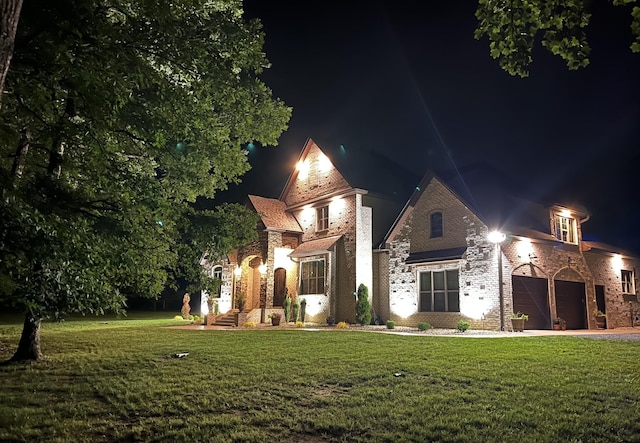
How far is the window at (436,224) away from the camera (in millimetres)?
20031

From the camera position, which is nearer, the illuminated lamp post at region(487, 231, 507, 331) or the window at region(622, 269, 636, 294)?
the illuminated lamp post at region(487, 231, 507, 331)

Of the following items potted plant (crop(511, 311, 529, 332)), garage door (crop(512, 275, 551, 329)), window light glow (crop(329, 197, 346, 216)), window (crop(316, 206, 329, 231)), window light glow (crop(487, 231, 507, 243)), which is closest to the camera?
potted plant (crop(511, 311, 529, 332))

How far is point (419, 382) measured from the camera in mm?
7176

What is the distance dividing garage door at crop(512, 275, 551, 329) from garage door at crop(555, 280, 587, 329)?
3.58ft

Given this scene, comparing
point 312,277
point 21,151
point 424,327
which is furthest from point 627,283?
point 21,151

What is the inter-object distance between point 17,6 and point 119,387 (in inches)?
223

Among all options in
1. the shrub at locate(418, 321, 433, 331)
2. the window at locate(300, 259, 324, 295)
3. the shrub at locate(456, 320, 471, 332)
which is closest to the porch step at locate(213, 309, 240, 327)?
the window at locate(300, 259, 324, 295)

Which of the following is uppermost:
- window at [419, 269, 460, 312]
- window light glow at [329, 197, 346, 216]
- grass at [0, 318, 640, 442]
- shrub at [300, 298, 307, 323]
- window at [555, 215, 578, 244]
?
window light glow at [329, 197, 346, 216]

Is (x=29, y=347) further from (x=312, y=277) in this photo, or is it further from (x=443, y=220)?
(x=443, y=220)

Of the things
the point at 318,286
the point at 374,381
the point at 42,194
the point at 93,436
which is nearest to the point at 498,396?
the point at 374,381

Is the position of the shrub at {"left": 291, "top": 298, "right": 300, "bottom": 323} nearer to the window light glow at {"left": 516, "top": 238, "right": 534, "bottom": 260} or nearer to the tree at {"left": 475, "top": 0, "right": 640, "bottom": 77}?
the window light glow at {"left": 516, "top": 238, "right": 534, "bottom": 260}

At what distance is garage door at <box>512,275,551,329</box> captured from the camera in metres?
17.9

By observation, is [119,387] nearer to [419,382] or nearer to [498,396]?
[419,382]

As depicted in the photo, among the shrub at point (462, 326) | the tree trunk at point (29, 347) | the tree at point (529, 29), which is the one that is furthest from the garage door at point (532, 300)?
the tree trunk at point (29, 347)
